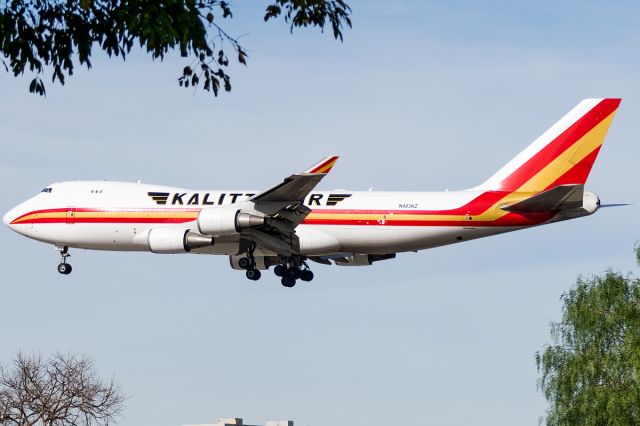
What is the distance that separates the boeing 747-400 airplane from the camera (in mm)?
56625

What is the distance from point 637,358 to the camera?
51.2 m

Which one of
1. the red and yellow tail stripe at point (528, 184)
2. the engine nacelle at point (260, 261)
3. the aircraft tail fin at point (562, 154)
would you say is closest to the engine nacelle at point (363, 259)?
the engine nacelle at point (260, 261)

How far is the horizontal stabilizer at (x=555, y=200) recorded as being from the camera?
180 ft

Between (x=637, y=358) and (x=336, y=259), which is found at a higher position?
(x=336, y=259)

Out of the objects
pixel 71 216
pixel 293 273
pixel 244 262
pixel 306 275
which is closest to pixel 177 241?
pixel 244 262

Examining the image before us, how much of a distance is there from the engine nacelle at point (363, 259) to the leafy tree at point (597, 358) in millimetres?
9856

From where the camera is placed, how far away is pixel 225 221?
182 ft

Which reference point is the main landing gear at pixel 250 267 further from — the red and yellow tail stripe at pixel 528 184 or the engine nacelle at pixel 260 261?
the red and yellow tail stripe at pixel 528 184

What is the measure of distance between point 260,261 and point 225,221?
23.2ft

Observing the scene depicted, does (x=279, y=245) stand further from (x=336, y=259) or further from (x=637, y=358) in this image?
(x=637, y=358)

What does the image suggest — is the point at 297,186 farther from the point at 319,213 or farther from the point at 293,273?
the point at 293,273

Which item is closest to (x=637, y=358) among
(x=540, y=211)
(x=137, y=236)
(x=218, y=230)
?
(x=540, y=211)

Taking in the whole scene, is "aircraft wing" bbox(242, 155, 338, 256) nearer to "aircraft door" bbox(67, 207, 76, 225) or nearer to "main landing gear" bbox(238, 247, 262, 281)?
"main landing gear" bbox(238, 247, 262, 281)

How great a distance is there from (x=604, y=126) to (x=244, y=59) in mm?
45063
